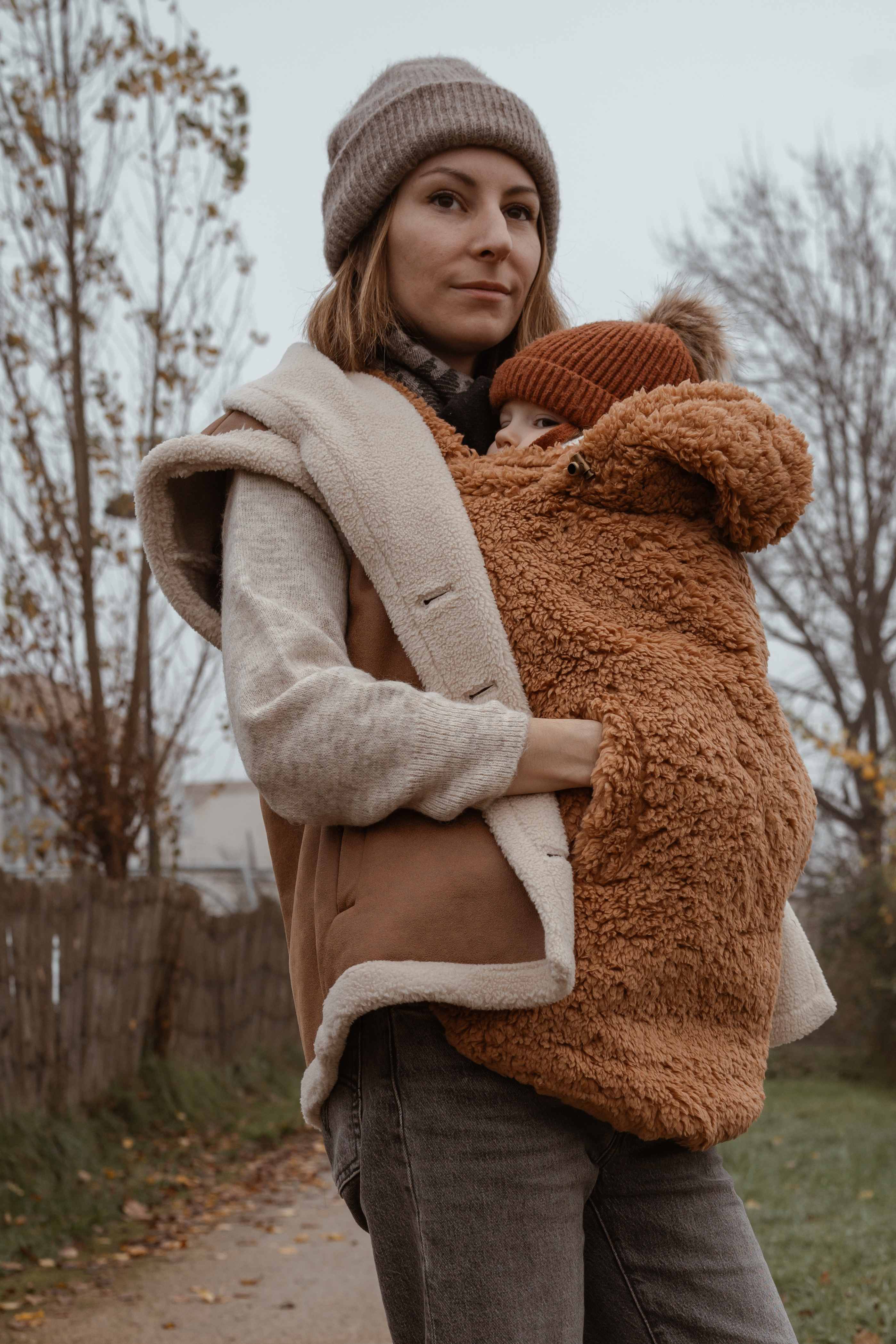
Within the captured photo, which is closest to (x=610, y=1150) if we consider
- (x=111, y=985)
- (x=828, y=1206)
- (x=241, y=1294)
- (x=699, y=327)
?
(x=699, y=327)

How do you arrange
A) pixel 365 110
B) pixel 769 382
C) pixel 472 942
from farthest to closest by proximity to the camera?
pixel 769 382
pixel 365 110
pixel 472 942

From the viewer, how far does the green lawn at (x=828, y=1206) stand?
398 cm

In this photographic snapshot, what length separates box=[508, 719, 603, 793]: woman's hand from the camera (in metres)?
1.50

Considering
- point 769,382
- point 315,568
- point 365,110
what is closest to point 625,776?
point 315,568

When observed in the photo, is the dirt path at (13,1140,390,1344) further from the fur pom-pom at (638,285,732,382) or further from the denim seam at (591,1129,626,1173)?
the fur pom-pom at (638,285,732,382)

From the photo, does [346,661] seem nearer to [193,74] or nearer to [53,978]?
[53,978]

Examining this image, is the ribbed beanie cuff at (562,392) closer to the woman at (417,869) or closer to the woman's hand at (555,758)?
the woman at (417,869)

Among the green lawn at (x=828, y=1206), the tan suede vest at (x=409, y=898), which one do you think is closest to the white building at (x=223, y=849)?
the tan suede vest at (x=409, y=898)

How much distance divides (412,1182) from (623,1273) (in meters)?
0.36

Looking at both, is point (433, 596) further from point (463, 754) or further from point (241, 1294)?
point (241, 1294)

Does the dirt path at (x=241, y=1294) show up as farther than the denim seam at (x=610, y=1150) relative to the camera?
Yes

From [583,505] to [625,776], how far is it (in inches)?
14.3

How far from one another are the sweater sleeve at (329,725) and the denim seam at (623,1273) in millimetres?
562

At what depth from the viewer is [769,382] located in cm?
1444
